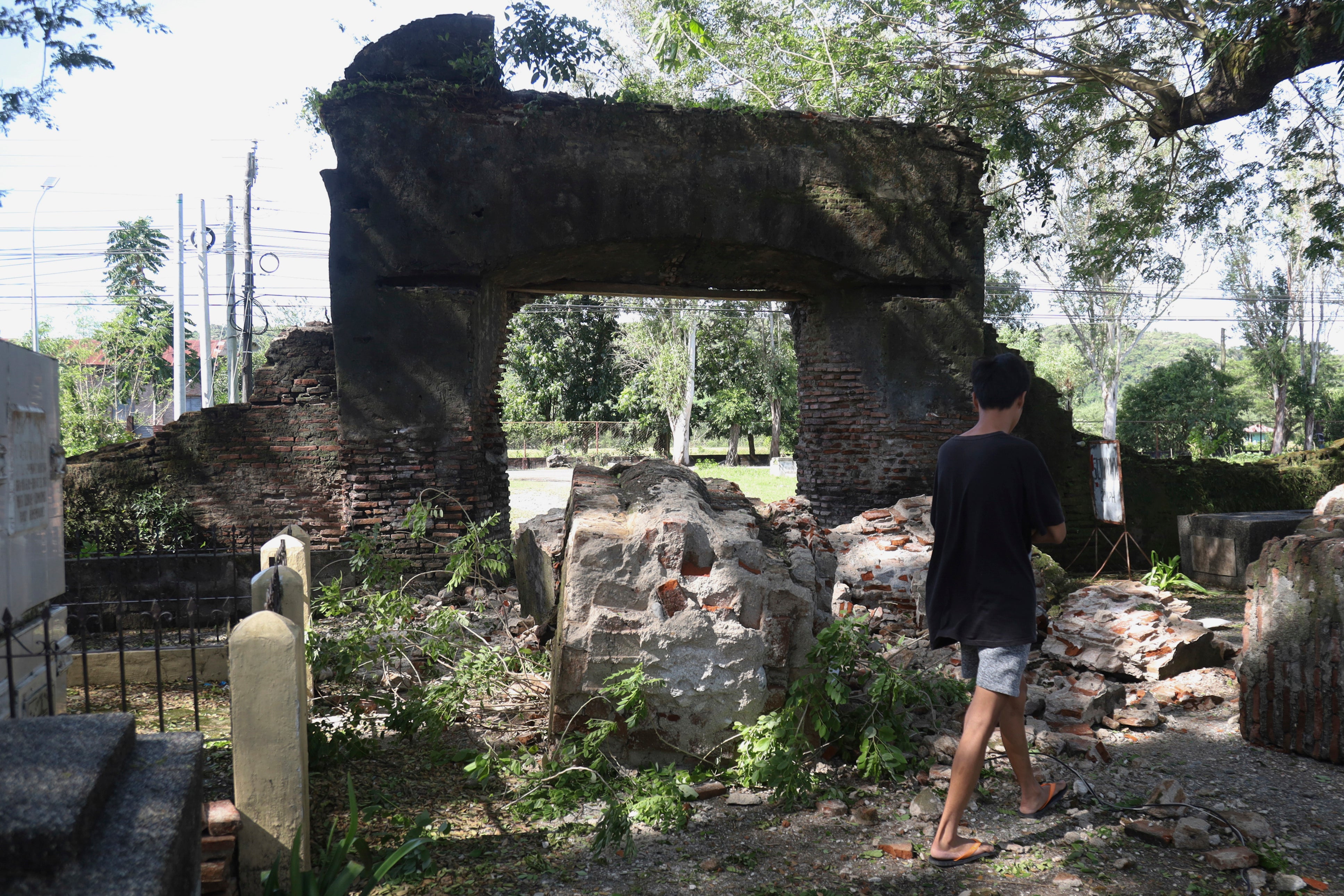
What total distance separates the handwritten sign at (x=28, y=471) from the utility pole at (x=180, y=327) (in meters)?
15.7

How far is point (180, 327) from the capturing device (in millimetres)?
17344

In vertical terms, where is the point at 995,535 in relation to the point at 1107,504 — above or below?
above

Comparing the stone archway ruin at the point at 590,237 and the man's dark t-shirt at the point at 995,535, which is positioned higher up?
the stone archway ruin at the point at 590,237

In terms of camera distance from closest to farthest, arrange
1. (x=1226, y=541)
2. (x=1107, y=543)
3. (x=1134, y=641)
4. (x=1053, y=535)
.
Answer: (x=1053, y=535), (x=1134, y=641), (x=1226, y=541), (x=1107, y=543)

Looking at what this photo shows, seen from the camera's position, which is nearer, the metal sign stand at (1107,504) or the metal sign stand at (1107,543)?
the metal sign stand at (1107,504)

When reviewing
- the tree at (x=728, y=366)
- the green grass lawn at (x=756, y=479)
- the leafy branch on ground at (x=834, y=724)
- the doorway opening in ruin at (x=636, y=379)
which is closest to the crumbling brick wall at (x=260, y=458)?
the leafy branch on ground at (x=834, y=724)

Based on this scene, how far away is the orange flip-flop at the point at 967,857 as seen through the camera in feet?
10.1

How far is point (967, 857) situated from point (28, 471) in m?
3.54

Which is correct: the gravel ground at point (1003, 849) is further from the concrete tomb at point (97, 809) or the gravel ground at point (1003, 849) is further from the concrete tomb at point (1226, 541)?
the concrete tomb at point (1226, 541)

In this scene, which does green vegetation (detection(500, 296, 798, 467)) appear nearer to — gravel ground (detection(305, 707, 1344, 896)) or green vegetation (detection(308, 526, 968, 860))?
green vegetation (detection(308, 526, 968, 860))

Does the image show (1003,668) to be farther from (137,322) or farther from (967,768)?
(137,322)

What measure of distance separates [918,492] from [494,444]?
4.17 metres

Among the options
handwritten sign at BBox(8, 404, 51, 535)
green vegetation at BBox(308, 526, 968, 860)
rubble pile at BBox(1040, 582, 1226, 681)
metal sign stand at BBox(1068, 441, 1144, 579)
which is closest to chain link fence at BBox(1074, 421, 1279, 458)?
metal sign stand at BBox(1068, 441, 1144, 579)

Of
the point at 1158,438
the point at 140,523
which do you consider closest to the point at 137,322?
the point at 140,523
